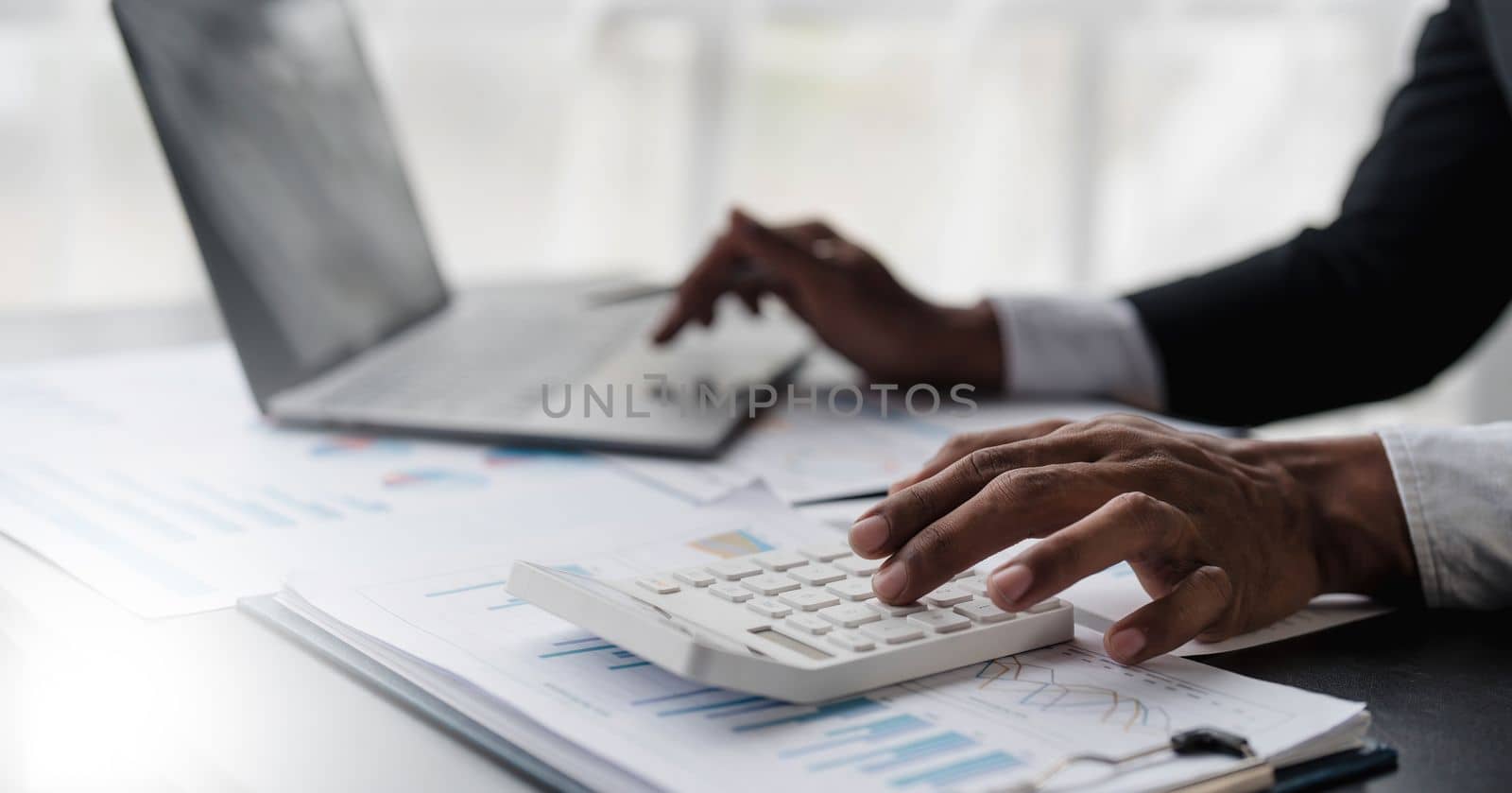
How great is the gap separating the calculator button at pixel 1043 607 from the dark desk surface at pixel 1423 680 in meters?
0.06

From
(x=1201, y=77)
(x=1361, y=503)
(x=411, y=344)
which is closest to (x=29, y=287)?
(x=411, y=344)

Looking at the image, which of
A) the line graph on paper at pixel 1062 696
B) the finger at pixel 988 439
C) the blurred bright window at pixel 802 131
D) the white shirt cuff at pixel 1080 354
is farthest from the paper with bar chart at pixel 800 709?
the blurred bright window at pixel 802 131

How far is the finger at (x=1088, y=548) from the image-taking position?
47 centimetres

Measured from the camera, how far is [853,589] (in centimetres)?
50

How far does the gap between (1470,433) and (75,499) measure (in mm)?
716

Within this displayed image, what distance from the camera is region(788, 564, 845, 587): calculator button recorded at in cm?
51

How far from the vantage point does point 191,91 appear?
84 centimetres

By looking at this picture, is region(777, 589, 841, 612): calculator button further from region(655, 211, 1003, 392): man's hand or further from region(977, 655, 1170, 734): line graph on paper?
region(655, 211, 1003, 392): man's hand

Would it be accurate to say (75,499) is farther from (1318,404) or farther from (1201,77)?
(1201,77)

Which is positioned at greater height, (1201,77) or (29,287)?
(1201,77)

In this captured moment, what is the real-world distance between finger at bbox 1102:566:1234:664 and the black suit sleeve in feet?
1.81

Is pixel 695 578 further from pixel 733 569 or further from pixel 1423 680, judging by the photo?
pixel 1423 680

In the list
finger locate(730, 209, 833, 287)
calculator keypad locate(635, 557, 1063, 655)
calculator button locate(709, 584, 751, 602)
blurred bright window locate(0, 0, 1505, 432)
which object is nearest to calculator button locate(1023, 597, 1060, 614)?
calculator keypad locate(635, 557, 1063, 655)

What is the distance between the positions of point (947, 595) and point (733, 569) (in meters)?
0.09
